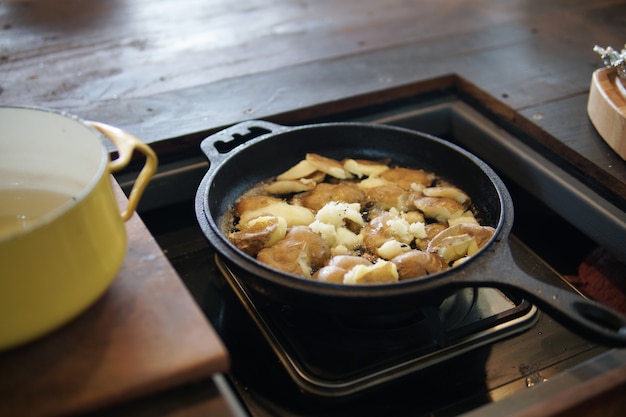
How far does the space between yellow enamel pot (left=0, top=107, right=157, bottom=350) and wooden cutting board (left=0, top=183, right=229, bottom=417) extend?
2 centimetres

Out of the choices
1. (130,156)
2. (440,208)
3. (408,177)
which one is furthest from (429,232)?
(130,156)

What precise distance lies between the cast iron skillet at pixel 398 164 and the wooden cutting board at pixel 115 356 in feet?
0.54

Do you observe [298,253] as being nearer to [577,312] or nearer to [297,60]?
[577,312]

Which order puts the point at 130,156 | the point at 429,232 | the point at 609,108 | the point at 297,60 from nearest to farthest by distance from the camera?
the point at 130,156 < the point at 429,232 < the point at 609,108 < the point at 297,60

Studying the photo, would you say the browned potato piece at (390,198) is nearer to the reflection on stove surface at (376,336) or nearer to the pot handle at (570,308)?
the reflection on stove surface at (376,336)

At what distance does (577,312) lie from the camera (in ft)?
2.30

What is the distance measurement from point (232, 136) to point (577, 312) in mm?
684

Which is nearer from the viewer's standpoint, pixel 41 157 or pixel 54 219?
pixel 54 219

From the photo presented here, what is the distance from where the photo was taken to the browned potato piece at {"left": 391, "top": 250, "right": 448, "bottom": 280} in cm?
88

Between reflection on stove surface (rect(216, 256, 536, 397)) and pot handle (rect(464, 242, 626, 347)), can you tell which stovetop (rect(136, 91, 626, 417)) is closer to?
reflection on stove surface (rect(216, 256, 536, 397))

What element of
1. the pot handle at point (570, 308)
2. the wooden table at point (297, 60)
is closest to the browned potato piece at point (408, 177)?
the wooden table at point (297, 60)

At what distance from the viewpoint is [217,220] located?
1030 millimetres

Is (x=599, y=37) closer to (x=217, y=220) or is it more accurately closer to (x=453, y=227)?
(x=453, y=227)

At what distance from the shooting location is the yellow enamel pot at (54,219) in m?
0.57
